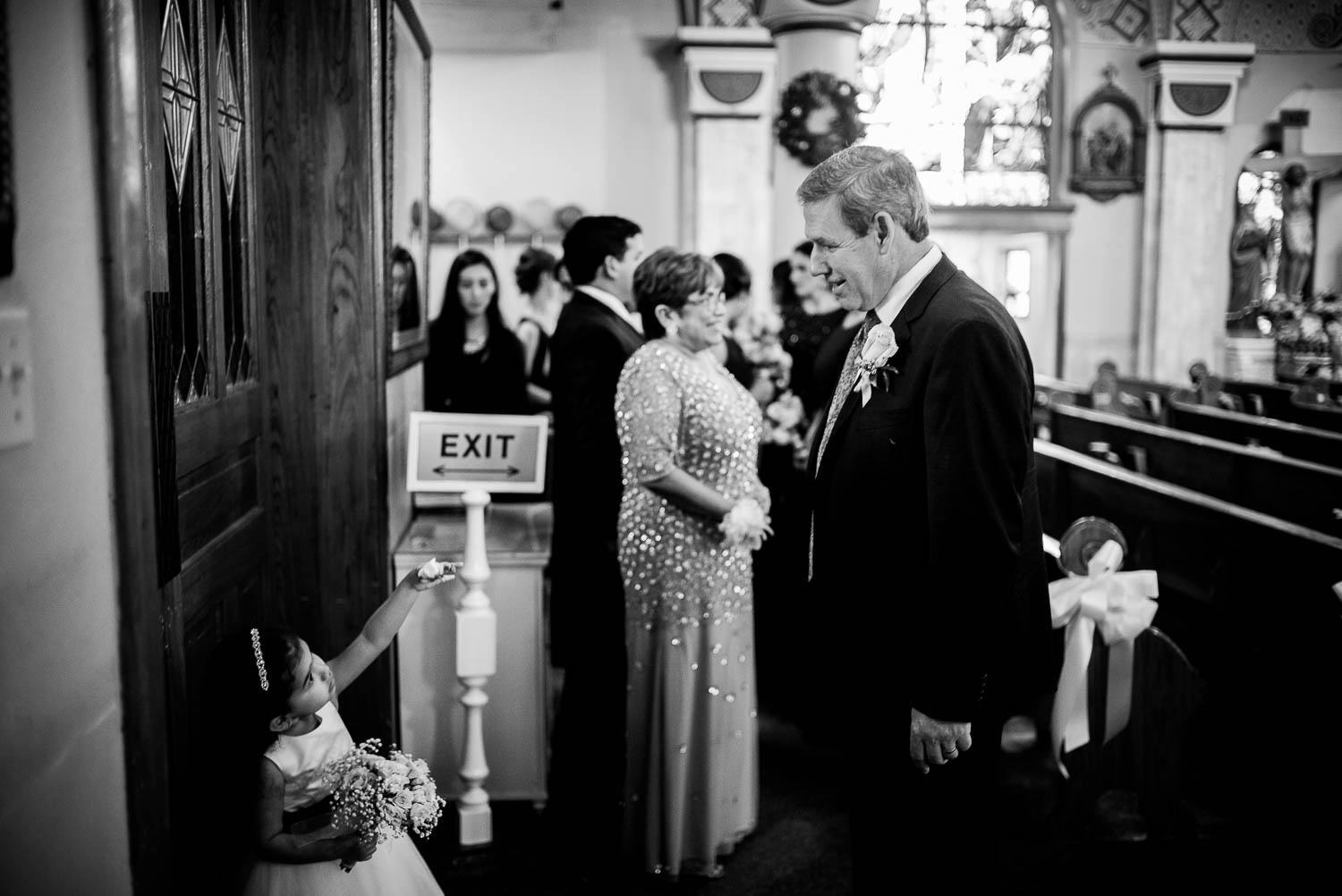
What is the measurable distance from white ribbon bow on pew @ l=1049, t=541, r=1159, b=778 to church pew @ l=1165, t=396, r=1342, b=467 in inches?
121

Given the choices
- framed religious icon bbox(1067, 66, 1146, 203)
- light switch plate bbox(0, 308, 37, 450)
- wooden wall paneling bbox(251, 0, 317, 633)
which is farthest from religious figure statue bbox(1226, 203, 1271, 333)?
light switch plate bbox(0, 308, 37, 450)

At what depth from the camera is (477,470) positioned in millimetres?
3617

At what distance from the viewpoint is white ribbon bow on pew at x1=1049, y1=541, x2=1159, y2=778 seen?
10.9 feet

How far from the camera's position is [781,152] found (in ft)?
32.4

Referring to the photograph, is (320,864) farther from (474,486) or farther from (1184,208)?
(1184,208)

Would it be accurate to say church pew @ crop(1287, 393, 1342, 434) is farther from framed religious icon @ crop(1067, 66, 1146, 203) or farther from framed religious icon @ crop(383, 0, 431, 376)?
framed religious icon @ crop(383, 0, 431, 376)

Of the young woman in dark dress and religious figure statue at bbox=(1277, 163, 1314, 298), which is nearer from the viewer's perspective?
the young woman in dark dress

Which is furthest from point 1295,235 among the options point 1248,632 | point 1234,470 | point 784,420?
point 1248,632

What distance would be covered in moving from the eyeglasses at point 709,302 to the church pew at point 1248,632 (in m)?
1.73

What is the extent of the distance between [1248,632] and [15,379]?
354cm

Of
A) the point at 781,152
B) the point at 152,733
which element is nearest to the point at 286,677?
the point at 152,733

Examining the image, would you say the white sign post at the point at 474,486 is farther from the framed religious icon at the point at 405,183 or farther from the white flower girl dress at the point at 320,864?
the white flower girl dress at the point at 320,864

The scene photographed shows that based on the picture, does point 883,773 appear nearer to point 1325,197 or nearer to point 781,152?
point 781,152

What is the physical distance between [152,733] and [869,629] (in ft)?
3.86
